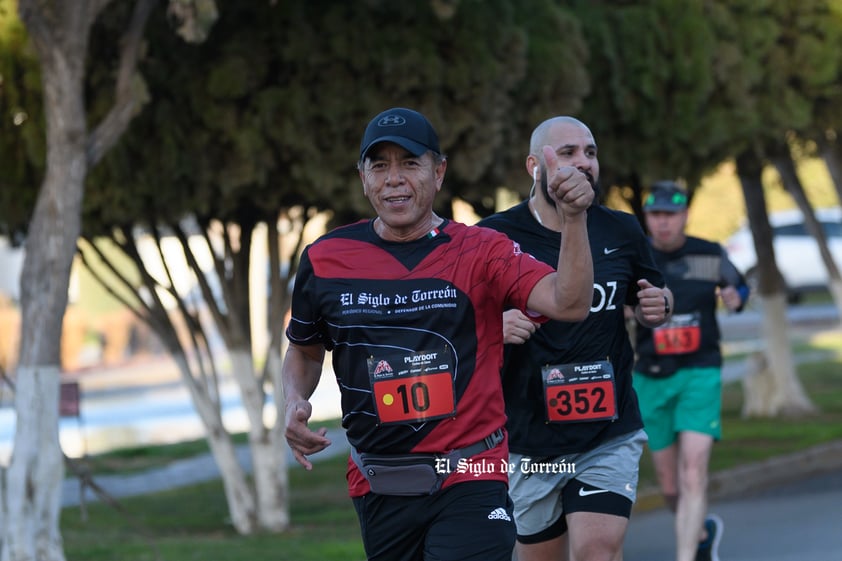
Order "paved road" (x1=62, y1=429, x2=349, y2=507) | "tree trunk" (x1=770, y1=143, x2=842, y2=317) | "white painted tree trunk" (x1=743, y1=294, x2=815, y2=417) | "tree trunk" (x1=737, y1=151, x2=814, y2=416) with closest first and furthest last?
A: "paved road" (x1=62, y1=429, x2=349, y2=507) < "tree trunk" (x1=770, y1=143, x2=842, y2=317) < "tree trunk" (x1=737, y1=151, x2=814, y2=416) < "white painted tree trunk" (x1=743, y1=294, x2=815, y2=417)

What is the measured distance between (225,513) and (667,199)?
6157 millimetres

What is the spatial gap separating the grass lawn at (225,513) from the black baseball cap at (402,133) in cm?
525

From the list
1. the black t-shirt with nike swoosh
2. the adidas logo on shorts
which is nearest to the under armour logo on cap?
the adidas logo on shorts

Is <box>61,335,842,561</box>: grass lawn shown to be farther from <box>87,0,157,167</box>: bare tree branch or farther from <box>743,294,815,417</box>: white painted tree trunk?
→ <box>87,0,157,167</box>: bare tree branch

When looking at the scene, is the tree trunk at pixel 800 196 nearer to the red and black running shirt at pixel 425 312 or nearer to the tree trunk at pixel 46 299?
the tree trunk at pixel 46 299

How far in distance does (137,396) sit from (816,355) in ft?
41.0

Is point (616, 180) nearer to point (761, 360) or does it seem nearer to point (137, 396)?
point (761, 360)

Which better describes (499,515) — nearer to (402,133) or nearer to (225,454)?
(402,133)

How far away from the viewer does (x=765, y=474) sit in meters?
12.7

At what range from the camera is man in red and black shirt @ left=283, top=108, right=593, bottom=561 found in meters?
4.27

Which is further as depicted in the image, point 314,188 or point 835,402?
point 835,402

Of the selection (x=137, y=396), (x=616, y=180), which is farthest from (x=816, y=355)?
(x=616, y=180)

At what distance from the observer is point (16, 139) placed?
9.55 metres

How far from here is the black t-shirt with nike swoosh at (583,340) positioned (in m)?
5.60
